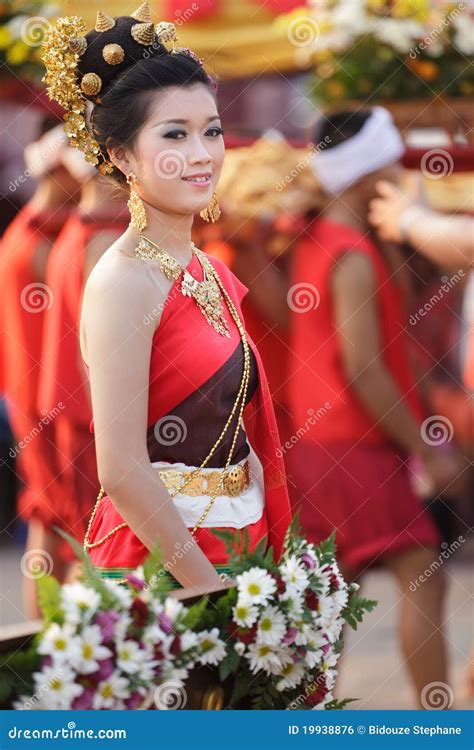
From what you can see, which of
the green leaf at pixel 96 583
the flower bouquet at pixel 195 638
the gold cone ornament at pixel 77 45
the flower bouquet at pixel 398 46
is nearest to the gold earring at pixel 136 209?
the gold cone ornament at pixel 77 45

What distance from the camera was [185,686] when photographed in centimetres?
215

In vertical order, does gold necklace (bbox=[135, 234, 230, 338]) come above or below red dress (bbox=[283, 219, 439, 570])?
above

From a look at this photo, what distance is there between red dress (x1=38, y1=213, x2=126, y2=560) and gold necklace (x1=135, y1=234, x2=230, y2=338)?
1850mm

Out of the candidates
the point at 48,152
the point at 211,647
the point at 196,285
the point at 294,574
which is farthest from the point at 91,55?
the point at 48,152

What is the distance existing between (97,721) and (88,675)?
107 mm

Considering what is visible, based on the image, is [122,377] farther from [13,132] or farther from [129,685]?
[13,132]

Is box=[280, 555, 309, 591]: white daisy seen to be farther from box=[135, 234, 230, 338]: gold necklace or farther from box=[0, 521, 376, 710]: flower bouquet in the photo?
box=[135, 234, 230, 338]: gold necklace

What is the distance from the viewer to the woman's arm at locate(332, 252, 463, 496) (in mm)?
4359

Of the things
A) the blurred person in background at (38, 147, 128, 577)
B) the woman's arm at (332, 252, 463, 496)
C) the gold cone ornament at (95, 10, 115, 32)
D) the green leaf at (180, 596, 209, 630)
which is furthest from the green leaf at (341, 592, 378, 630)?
the blurred person in background at (38, 147, 128, 577)

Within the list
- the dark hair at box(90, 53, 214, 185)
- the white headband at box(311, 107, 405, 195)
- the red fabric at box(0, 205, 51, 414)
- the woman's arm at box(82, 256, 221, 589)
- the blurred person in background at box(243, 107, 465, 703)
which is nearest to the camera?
the woman's arm at box(82, 256, 221, 589)

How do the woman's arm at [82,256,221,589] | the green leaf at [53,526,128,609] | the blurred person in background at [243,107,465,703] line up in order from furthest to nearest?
the blurred person in background at [243,107,465,703], the woman's arm at [82,256,221,589], the green leaf at [53,526,128,609]

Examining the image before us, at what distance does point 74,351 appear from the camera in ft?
15.7

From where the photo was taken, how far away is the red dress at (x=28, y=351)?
4953mm

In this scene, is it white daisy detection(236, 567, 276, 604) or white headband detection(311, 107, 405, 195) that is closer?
white daisy detection(236, 567, 276, 604)
